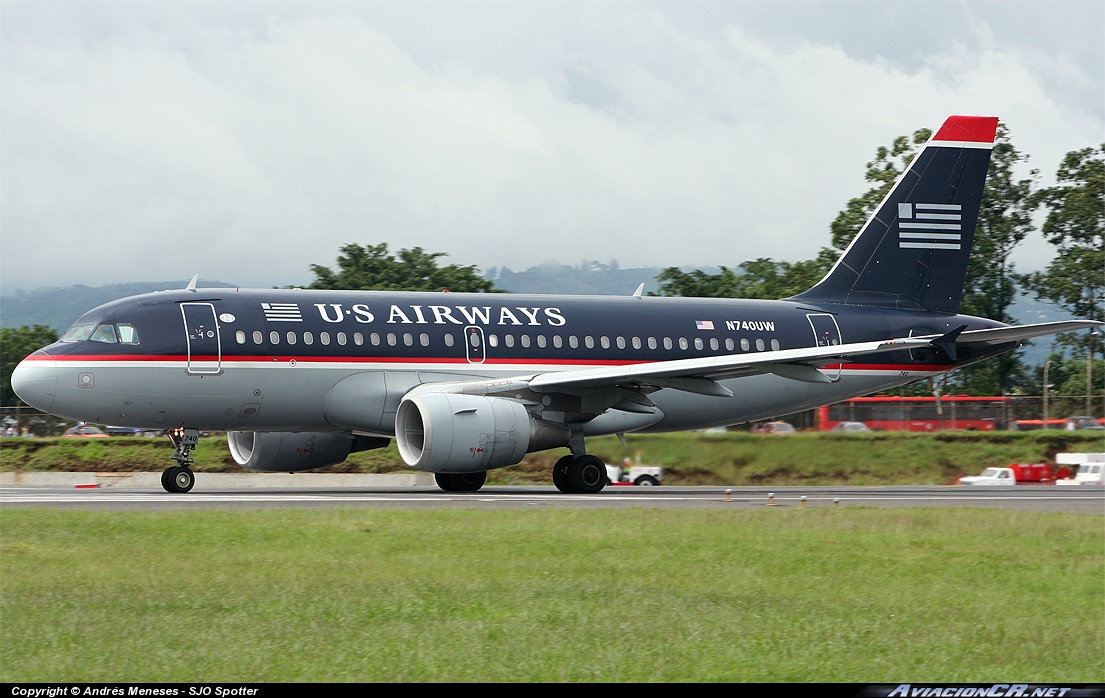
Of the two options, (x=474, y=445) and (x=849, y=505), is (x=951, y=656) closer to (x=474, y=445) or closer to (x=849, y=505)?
(x=849, y=505)

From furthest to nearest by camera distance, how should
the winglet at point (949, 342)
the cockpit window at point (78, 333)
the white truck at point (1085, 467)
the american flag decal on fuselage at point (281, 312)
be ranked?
the white truck at point (1085, 467)
the winglet at point (949, 342)
the american flag decal on fuselage at point (281, 312)
the cockpit window at point (78, 333)

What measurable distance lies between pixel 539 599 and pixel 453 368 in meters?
15.5

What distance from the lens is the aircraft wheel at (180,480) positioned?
25.5 m

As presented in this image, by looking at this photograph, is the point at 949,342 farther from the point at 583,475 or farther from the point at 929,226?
the point at 583,475

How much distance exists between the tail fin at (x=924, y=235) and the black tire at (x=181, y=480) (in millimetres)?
15514

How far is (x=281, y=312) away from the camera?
2591 cm

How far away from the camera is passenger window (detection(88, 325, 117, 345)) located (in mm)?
24906

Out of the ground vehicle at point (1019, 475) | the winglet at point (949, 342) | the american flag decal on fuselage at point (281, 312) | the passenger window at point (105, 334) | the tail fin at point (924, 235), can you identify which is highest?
the tail fin at point (924, 235)

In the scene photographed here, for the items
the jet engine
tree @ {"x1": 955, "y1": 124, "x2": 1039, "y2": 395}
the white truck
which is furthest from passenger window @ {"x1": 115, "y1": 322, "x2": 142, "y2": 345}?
tree @ {"x1": 955, "y1": 124, "x2": 1039, "y2": 395}

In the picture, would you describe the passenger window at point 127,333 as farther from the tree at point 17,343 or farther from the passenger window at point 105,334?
the tree at point 17,343

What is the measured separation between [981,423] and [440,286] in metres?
37.9

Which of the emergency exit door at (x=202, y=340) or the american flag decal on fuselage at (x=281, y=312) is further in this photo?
Result: the american flag decal on fuselage at (x=281, y=312)

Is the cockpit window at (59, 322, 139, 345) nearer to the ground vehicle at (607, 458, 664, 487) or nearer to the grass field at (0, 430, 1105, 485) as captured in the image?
the grass field at (0, 430, 1105, 485)

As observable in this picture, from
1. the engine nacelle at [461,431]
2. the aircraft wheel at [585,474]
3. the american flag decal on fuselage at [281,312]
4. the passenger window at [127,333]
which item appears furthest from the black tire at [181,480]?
the aircraft wheel at [585,474]
